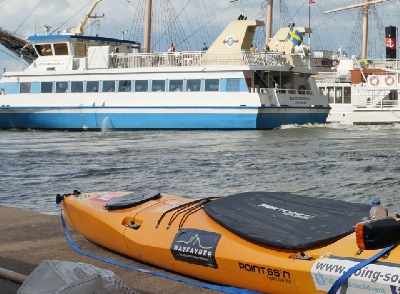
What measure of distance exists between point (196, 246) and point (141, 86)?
26647mm

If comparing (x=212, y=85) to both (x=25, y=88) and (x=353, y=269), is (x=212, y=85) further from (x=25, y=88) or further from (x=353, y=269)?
(x=353, y=269)

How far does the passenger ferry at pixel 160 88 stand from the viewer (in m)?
30.1

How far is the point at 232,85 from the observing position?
29.9 meters

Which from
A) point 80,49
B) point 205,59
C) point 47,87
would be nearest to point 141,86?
point 205,59

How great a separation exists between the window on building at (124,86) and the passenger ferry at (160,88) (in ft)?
0.15

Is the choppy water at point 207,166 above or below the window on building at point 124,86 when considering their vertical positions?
below

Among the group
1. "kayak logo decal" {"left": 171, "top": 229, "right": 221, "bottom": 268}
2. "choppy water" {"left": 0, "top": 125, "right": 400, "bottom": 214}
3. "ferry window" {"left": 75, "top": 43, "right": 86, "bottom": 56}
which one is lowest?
"choppy water" {"left": 0, "top": 125, "right": 400, "bottom": 214}

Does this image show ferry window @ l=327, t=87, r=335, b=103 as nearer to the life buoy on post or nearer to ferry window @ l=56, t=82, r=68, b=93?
the life buoy on post

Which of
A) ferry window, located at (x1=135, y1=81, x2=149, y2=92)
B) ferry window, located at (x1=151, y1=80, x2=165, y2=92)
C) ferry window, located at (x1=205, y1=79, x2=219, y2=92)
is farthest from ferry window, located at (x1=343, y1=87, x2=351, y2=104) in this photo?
ferry window, located at (x1=135, y1=81, x2=149, y2=92)

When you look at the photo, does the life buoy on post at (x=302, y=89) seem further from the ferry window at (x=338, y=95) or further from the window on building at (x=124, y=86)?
the window on building at (x=124, y=86)

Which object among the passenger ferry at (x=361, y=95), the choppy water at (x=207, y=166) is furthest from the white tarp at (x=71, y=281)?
the passenger ferry at (x=361, y=95)

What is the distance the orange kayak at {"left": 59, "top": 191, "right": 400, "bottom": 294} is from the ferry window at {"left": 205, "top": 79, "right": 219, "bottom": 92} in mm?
23470

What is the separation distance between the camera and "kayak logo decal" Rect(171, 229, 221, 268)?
5.37 metres

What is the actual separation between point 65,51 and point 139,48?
4282 millimetres
